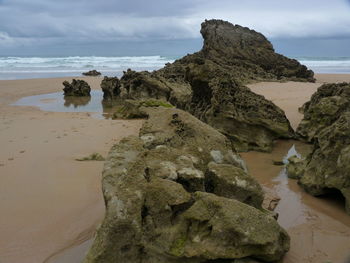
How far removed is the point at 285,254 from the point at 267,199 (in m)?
1.60

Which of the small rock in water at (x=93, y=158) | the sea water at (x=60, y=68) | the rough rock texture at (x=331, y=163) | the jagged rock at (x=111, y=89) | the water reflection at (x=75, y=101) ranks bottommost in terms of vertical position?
the sea water at (x=60, y=68)

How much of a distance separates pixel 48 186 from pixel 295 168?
12.8ft

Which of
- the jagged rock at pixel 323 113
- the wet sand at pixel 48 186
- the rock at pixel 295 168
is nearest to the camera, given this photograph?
the wet sand at pixel 48 186

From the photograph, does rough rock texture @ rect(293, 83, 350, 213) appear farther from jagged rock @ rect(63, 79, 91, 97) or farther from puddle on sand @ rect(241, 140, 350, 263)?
jagged rock @ rect(63, 79, 91, 97)

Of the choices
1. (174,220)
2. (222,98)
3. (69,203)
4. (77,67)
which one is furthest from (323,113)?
(77,67)

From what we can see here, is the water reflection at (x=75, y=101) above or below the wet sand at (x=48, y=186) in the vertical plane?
below

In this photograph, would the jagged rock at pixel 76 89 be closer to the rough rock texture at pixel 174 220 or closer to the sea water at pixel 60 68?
the sea water at pixel 60 68

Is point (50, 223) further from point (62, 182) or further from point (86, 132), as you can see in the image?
point (86, 132)

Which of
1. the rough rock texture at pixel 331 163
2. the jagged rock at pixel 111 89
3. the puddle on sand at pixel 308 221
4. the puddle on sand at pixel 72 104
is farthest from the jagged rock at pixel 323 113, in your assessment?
the jagged rock at pixel 111 89

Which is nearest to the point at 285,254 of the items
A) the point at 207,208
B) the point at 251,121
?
the point at 207,208

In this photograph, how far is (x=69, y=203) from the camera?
4.98m

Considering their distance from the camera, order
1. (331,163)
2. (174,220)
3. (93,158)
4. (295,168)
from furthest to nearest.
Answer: (93,158)
(295,168)
(331,163)
(174,220)

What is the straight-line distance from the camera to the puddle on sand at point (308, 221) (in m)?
3.84

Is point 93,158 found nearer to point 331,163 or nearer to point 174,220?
point 174,220
